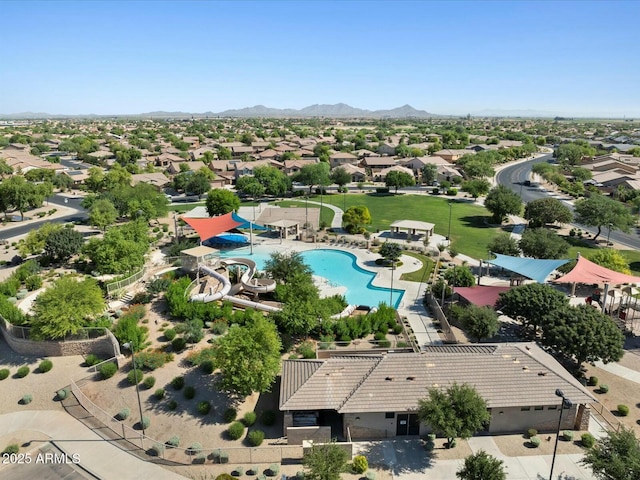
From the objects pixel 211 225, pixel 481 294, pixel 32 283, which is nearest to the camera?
pixel 481 294

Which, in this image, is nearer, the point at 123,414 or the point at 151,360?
the point at 123,414

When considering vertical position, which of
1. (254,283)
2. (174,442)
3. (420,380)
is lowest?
(174,442)

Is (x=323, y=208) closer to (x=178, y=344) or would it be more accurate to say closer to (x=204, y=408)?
(x=178, y=344)

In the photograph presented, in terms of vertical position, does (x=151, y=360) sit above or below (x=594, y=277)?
below

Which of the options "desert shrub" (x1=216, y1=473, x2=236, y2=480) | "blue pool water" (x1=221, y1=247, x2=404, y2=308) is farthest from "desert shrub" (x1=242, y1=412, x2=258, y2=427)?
"blue pool water" (x1=221, y1=247, x2=404, y2=308)

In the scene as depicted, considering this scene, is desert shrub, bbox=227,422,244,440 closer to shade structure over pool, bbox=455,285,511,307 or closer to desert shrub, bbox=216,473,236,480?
desert shrub, bbox=216,473,236,480

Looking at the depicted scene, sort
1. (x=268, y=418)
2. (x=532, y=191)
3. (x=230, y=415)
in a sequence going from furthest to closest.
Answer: (x=532, y=191), (x=230, y=415), (x=268, y=418)

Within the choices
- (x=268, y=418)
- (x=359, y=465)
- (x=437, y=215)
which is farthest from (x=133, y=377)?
(x=437, y=215)
